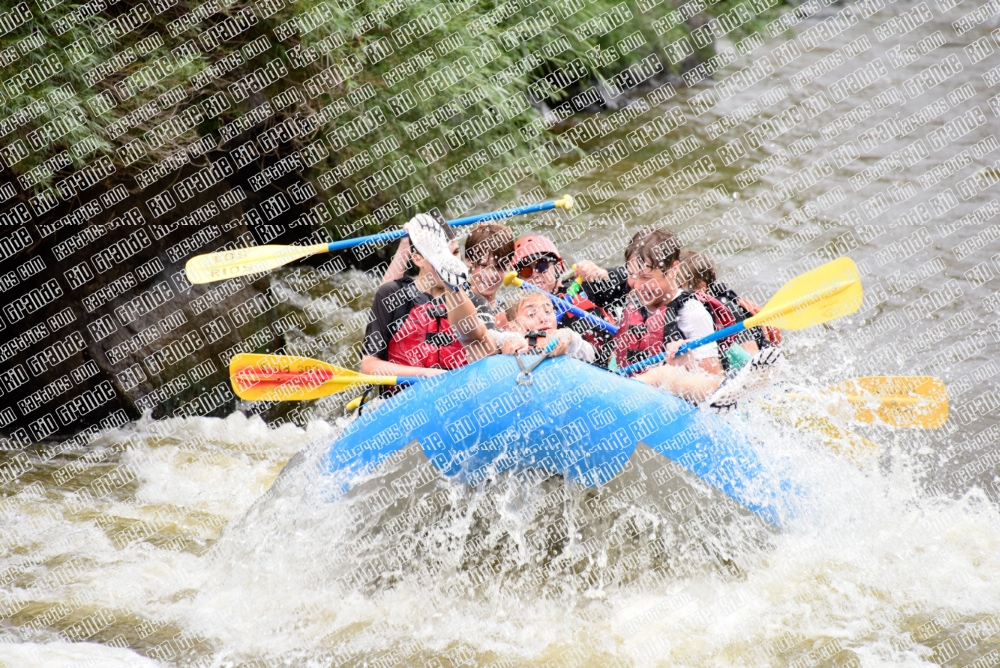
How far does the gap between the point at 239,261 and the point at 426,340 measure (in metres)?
0.92

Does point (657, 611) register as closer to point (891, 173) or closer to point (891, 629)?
point (891, 629)

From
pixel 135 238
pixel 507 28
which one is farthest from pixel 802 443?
pixel 507 28

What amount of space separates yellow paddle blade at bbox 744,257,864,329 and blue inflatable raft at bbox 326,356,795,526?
1.48ft

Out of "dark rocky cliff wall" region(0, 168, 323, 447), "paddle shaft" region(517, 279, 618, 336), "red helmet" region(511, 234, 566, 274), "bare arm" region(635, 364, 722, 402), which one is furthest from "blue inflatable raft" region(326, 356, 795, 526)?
"dark rocky cliff wall" region(0, 168, 323, 447)

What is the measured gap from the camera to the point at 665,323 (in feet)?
12.8

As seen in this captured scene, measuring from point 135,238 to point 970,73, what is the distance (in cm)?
942

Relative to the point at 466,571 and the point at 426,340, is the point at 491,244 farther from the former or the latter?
the point at 466,571

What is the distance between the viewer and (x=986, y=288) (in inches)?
265

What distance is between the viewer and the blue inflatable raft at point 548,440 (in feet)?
11.2

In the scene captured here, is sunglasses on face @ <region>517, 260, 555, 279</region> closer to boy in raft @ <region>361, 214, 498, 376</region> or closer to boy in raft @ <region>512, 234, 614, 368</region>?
boy in raft @ <region>512, 234, 614, 368</region>

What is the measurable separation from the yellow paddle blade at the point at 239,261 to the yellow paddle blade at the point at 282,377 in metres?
0.39

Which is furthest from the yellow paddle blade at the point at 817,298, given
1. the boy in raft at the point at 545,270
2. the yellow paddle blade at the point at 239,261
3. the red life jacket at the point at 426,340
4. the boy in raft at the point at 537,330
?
the yellow paddle blade at the point at 239,261

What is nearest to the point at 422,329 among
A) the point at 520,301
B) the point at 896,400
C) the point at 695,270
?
the point at 520,301

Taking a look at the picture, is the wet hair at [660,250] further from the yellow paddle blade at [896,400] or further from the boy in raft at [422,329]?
the yellow paddle blade at [896,400]
